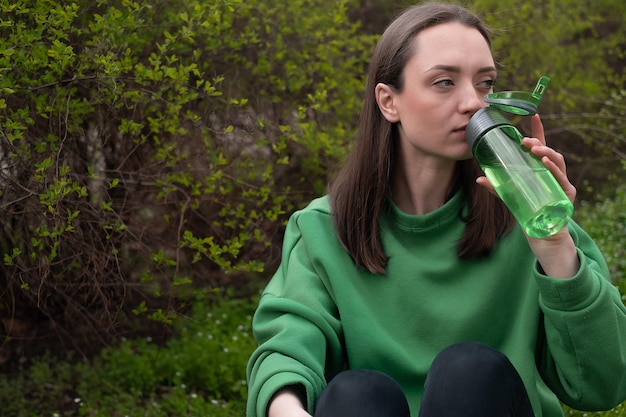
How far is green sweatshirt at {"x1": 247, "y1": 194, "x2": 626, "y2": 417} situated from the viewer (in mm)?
2266

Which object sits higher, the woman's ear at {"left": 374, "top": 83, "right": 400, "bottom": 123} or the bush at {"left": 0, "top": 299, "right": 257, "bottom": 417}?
the woman's ear at {"left": 374, "top": 83, "right": 400, "bottom": 123}

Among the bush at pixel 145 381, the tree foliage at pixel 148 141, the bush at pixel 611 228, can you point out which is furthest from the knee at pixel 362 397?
the bush at pixel 611 228

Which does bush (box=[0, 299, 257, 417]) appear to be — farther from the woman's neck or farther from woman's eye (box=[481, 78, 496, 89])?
woman's eye (box=[481, 78, 496, 89])

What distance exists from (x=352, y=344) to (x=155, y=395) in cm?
193

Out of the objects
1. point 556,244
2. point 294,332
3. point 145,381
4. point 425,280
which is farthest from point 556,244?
point 145,381

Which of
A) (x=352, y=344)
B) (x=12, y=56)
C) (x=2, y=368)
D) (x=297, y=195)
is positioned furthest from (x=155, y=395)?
(x=352, y=344)

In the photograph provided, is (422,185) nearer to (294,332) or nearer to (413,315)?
(413,315)

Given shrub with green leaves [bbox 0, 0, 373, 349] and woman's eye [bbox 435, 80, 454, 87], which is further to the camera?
shrub with green leaves [bbox 0, 0, 373, 349]

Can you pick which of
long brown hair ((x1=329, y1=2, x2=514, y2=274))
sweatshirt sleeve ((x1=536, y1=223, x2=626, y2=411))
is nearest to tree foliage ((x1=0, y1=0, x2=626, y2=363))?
long brown hair ((x1=329, y1=2, x2=514, y2=274))

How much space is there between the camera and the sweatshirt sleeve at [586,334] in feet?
7.03

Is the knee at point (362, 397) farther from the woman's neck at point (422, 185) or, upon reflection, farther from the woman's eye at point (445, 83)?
the woman's eye at point (445, 83)

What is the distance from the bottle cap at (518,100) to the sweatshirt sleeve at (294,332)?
592mm

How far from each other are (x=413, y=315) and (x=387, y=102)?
21.6 inches

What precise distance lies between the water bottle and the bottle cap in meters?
0.03
